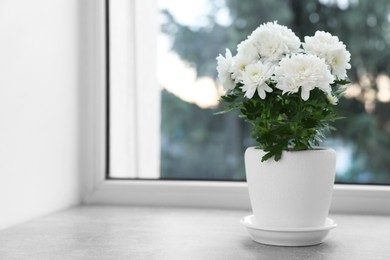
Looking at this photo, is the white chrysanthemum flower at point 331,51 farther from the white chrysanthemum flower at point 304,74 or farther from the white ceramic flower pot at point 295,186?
the white ceramic flower pot at point 295,186

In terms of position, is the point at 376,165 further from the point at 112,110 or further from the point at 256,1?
the point at 112,110

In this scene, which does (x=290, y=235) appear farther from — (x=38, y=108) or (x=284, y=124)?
(x=38, y=108)

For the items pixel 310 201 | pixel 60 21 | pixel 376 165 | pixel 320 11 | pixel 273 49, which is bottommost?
pixel 376 165

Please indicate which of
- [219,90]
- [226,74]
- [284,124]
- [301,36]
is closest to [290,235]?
[284,124]

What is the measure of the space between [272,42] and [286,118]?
14 centimetres

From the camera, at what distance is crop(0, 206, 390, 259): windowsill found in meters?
1.05

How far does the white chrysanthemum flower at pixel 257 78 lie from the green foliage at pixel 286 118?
3 cm

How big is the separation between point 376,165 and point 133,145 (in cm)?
409

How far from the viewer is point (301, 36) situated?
5605 mm

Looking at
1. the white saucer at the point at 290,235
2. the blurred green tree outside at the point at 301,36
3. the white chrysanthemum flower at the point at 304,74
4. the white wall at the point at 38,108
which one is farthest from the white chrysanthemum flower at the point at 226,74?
the blurred green tree outside at the point at 301,36

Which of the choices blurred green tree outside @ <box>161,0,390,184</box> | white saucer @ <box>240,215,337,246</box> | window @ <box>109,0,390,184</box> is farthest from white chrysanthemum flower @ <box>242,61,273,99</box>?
blurred green tree outside @ <box>161,0,390,184</box>

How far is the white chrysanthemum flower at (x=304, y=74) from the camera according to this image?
1.03 metres

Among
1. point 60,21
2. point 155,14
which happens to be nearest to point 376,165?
point 155,14

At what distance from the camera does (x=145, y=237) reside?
1.20m
